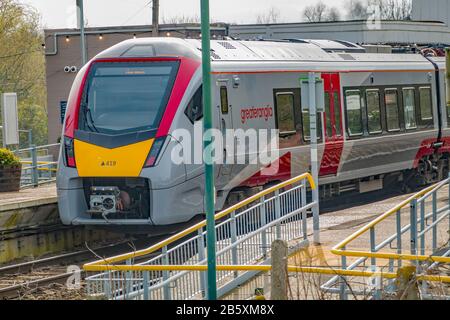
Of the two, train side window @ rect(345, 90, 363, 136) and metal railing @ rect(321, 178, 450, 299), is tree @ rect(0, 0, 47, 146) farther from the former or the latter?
metal railing @ rect(321, 178, 450, 299)

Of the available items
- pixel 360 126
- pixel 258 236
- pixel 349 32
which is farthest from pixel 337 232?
pixel 349 32

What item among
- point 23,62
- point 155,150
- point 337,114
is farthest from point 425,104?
point 23,62

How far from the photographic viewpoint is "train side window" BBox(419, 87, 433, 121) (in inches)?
1078

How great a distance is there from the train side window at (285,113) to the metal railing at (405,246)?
3.31 metres

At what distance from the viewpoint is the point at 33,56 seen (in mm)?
66625

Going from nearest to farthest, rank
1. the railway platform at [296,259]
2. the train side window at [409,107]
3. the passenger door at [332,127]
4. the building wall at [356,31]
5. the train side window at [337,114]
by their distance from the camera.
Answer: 1. the railway platform at [296,259]
2. the passenger door at [332,127]
3. the train side window at [337,114]
4. the train side window at [409,107]
5. the building wall at [356,31]

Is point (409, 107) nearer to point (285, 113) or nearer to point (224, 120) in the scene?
point (285, 113)

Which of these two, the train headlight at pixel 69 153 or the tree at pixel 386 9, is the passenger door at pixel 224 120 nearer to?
the train headlight at pixel 69 153

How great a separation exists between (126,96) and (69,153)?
4.85 ft

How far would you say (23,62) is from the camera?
60062 millimetres

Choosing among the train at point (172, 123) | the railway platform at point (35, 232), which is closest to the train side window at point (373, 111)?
the train at point (172, 123)

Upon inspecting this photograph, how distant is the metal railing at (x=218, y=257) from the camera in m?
12.7
